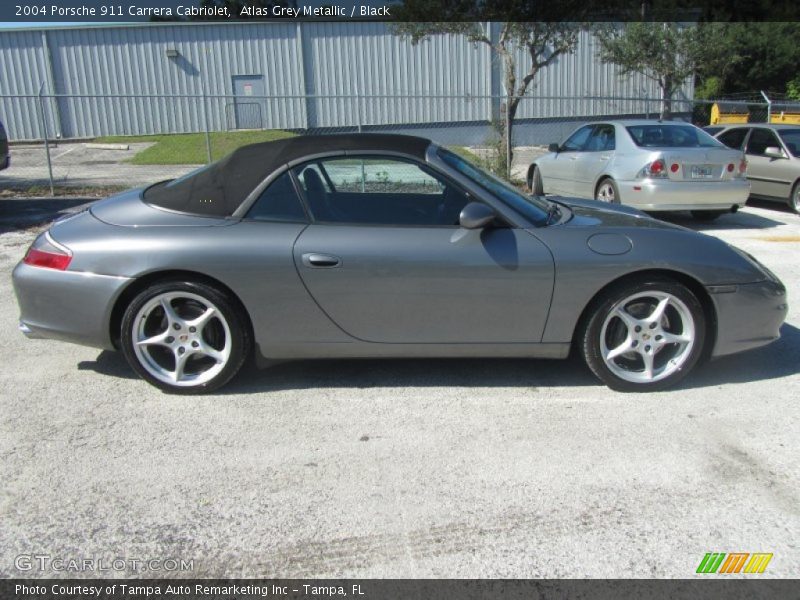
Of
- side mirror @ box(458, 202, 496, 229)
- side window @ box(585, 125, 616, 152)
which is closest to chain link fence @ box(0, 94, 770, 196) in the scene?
side window @ box(585, 125, 616, 152)

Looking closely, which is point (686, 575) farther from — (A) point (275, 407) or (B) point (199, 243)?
(B) point (199, 243)

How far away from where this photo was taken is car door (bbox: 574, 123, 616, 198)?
934 centimetres

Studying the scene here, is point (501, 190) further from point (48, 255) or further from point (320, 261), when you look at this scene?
point (48, 255)

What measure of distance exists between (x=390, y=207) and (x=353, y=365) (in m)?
1.07

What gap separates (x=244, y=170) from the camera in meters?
4.02

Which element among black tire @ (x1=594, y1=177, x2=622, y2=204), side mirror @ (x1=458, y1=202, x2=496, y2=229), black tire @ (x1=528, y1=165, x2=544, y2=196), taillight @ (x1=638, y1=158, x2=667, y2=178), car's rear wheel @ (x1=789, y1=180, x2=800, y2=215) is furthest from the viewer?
black tire @ (x1=528, y1=165, x2=544, y2=196)

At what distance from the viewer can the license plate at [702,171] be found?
863cm

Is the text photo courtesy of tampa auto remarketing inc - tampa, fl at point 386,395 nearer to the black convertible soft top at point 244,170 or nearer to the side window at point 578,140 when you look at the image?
the black convertible soft top at point 244,170

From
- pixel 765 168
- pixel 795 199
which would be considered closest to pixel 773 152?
pixel 765 168

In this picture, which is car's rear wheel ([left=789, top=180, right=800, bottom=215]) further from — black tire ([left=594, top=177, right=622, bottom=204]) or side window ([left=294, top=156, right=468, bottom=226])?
side window ([left=294, top=156, right=468, bottom=226])

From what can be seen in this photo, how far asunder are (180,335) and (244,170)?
1042mm

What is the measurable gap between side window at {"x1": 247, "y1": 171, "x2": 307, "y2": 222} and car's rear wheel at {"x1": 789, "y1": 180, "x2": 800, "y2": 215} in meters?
9.43

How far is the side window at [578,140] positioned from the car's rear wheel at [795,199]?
3340 millimetres

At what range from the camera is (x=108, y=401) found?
382 centimetres
